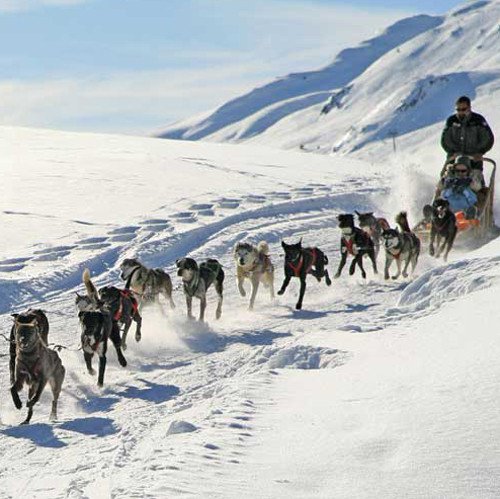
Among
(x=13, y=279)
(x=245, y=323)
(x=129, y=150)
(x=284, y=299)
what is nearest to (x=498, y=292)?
(x=245, y=323)

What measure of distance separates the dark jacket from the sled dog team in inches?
74.2

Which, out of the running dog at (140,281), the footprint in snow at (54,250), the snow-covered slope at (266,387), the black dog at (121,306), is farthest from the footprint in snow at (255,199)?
the black dog at (121,306)

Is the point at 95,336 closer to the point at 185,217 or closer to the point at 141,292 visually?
the point at 141,292

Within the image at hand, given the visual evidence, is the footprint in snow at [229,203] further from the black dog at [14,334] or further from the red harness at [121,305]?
the black dog at [14,334]

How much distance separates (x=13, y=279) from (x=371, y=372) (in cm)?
823

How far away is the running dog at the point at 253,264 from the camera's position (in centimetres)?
1253

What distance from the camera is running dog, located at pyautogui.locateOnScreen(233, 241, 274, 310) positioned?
1253 cm

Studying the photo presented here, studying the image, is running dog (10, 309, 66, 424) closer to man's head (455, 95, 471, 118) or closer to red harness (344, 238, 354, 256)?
red harness (344, 238, 354, 256)

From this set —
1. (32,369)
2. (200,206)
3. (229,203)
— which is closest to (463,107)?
(229,203)

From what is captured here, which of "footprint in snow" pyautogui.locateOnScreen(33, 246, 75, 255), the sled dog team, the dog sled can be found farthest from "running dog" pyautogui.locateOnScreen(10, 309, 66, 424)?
"footprint in snow" pyautogui.locateOnScreen(33, 246, 75, 255)

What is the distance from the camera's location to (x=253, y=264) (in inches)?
496

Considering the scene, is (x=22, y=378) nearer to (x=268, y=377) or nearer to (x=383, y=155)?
(x=268, y=377)

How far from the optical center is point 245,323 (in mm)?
11672

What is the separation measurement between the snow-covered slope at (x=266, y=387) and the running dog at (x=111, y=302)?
1.55 ft
